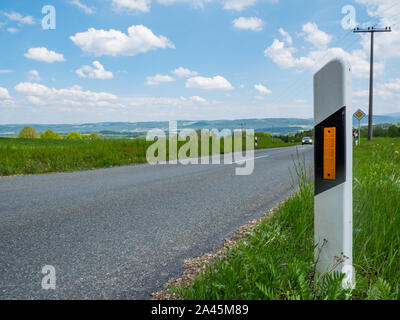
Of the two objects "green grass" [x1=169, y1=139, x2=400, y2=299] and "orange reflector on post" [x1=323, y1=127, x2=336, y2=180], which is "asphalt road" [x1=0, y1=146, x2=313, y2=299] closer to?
"green grass" [x1=169, y1=139, x2=400, y2=299]

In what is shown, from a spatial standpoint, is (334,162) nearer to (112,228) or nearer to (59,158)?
(112,228)

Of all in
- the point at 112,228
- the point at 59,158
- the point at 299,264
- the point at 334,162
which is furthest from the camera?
the point at 59,158

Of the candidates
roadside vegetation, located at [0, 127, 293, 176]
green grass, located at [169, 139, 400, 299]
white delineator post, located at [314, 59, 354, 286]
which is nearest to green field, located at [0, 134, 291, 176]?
roadside vegetation, located at [0, 127, 293, 176]

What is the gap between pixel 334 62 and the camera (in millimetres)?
Result: 1479

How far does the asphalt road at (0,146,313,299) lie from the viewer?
2088 mm

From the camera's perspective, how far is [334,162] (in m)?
1.49

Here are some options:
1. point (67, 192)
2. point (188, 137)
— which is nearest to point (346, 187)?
point (67, 192)

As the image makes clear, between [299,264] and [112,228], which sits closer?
[299,264]

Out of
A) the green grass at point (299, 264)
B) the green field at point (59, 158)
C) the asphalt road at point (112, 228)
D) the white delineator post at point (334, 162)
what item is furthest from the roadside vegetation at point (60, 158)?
the white delineator post at point (334, 162)

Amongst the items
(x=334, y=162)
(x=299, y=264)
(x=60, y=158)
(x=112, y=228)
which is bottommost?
(x=112, y=228)

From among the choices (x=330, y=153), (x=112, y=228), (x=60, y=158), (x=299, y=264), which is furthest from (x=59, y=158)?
(x=330, y=153)

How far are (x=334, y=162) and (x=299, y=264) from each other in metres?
0.69

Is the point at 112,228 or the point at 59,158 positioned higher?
the point at 59,158
